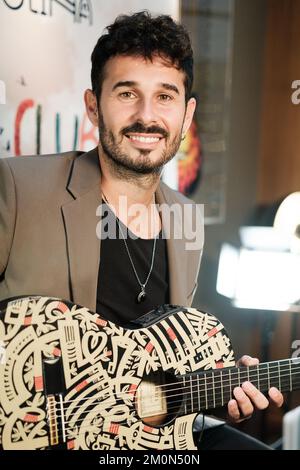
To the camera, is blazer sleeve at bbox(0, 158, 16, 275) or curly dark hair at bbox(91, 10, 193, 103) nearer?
blazer sleeve at bbox(0, 158, 16, 275)

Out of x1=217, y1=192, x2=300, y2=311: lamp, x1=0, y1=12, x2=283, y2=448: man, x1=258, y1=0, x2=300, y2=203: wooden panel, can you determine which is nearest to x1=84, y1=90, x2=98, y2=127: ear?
x1=0, y1=12, x2=283, y2=448: man

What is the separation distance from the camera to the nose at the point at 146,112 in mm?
1527

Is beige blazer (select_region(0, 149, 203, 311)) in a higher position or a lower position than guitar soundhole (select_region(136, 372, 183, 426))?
higher

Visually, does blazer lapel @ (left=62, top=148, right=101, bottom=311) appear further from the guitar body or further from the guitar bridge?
the guitar bridge

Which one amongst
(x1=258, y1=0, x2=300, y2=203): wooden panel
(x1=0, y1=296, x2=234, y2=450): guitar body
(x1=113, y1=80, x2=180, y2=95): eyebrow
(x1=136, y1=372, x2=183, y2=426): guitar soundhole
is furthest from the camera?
(x1=258, y1=0, x2=300, y2=203): wooden panel

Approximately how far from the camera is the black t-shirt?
5.16 ft

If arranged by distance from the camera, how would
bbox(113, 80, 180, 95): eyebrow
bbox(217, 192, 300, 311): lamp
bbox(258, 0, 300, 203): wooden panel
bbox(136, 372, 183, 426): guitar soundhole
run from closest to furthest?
1. bbox(136, 372, 183, 426): guitar soundhole
2. bbox(113, 80, 180, 95): eyebrow
3. bbox(217, 192, 300, 311): lamp
4. bbox(258, 0, 300, 203): wooden panel

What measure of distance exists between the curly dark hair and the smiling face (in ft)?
0.06

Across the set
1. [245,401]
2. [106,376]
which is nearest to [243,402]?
[245,401]

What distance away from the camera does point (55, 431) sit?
1.27 m

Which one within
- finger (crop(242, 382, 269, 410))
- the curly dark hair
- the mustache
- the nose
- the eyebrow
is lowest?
finger (crop(242, 382, 269, 410))

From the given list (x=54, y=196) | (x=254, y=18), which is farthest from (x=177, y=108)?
(x=254, y=18)

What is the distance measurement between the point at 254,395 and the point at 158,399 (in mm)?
287

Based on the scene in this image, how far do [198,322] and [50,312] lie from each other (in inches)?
16.2
